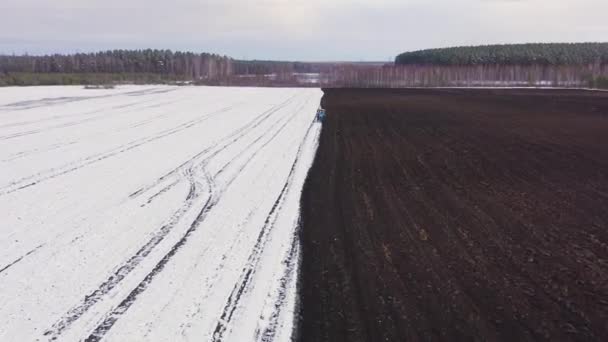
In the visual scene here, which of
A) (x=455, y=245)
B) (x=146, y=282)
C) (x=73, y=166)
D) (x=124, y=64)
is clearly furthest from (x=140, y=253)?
(x=124, y=64)

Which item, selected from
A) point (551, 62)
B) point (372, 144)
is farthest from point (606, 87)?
point (372, 144)

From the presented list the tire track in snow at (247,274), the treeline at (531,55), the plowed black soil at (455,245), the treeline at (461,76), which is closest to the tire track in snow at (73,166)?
the tire track in snow at (247,274)

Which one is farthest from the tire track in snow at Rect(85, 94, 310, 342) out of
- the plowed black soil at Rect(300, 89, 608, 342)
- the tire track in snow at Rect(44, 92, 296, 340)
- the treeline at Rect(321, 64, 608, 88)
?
the treeline at Rect(321, 64, 608, 88)

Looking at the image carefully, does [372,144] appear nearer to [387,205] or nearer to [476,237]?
[387,205]

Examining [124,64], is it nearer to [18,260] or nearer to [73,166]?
[73,166]

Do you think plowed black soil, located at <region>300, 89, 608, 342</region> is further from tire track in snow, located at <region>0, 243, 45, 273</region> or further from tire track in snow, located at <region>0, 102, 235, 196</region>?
tire track in snow, located at <region>0, 102, 235, 196</region>

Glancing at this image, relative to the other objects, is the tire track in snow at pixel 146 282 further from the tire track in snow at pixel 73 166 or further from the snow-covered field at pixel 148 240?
the tire track in snow at pixel 73 166

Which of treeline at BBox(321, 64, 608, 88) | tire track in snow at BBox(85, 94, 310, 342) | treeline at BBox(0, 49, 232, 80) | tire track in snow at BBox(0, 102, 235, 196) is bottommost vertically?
tire track in snow at BBox(85, 94, 310, 342)
